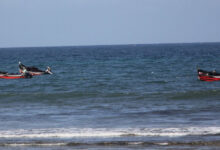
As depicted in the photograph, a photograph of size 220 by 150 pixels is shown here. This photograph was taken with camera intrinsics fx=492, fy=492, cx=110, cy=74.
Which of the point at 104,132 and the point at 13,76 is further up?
the point at 104,132

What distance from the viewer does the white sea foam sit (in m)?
15.2

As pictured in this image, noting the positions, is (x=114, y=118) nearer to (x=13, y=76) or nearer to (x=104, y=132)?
(x=104, y=132)

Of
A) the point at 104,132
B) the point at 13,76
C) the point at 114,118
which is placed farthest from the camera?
the point at 13,76

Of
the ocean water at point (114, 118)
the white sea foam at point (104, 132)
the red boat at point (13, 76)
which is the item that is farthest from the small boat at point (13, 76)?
the white sea foam at point (104, 132)

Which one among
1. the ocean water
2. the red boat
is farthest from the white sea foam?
the red boat

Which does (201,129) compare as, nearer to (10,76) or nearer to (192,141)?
(192,141)

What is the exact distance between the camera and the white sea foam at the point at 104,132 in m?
15.2

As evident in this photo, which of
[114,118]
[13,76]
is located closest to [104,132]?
[114,118]

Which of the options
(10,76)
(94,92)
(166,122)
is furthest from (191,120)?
(10,76)

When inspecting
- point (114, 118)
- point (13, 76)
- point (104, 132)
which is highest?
point (104, 132)

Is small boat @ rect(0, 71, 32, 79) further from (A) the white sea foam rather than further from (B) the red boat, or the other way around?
(A) the white sea foam

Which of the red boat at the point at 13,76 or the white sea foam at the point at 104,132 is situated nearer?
the white sea foam at the point at 104,132

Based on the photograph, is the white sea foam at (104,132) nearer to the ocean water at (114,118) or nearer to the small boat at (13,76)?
the ocean water at (114,118)

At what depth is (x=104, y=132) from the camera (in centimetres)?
1572
